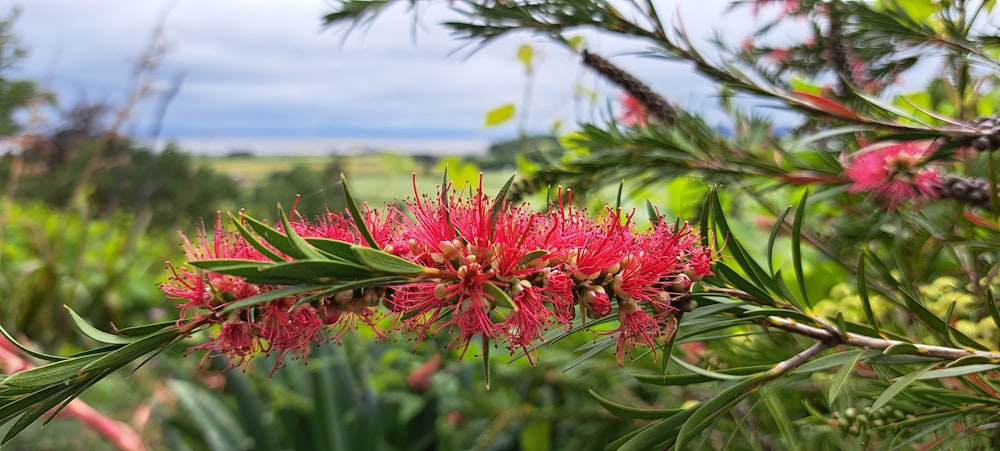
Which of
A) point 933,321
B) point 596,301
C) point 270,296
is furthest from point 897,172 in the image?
point 270,296

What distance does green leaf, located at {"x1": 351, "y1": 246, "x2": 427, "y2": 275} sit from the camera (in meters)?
0.17

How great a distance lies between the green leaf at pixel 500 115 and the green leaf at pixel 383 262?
30.9 inches

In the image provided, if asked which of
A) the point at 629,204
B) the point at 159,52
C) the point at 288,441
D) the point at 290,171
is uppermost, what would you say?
the point at 159,52

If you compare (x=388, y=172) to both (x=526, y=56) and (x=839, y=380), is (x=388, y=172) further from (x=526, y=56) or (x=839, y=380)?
(x=839, y=380)

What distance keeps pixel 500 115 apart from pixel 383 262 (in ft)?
2.65

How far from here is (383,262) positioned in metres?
0.18

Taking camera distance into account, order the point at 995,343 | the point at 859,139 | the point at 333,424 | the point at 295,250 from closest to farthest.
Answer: the point at 295,250 → the point at 995,343 → the point at 859,139 → the point at 333,424

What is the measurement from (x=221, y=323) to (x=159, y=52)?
220 centimetres

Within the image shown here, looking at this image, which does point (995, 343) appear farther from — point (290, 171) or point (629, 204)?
point (290, 171)

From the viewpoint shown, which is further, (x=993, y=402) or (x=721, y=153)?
(x=721, y=153)

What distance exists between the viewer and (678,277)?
0.77 ft

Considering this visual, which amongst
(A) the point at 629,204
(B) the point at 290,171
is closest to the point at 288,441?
(A) the point at 629,204

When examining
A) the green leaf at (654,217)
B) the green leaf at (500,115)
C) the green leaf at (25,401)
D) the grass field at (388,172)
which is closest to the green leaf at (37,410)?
the green leaf at (25,401)

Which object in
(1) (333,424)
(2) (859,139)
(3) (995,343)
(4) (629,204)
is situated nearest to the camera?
(3) (995,343)
